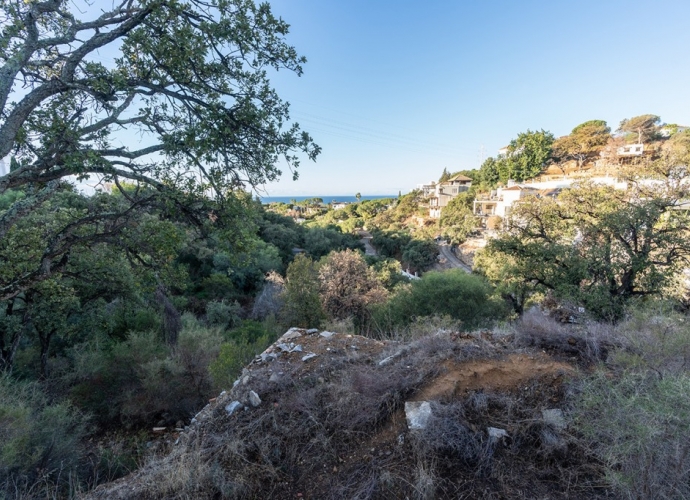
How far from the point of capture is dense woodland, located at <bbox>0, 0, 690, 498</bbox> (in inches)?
121

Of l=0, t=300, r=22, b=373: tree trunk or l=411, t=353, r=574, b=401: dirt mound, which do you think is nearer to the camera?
l=411, t=353, r=574, b=401: dirt mound

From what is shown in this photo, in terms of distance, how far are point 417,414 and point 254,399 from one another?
1926mm

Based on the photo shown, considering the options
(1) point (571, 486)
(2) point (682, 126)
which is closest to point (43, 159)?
(1) point (571, 486)

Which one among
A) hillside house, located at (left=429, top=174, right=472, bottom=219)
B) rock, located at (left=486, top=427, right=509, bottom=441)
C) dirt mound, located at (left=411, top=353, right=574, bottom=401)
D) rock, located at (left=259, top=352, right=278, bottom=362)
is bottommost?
rock, located at (left=259, top=352, right=278, bottom=362)

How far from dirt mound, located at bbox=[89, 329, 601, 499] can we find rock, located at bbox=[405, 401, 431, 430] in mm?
58

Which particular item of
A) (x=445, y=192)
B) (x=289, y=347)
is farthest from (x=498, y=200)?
(x=289, y=347)

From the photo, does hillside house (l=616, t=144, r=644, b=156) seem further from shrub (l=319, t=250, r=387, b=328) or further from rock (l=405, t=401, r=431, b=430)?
rock (l=405, t=401, r=431, b=430)

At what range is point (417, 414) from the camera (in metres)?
2.88

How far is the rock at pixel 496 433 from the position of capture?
102 inches

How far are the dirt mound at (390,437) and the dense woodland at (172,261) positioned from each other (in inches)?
17.8

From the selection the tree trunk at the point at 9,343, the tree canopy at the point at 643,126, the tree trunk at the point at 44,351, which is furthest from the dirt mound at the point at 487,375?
the tree canopy at the point at 643,126

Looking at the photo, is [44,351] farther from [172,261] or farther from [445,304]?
[445,304]

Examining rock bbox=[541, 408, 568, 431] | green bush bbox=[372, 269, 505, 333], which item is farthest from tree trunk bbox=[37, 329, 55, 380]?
rock bbox=[541, 408, 568, 431]

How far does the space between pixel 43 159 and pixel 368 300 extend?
34.5 feet
